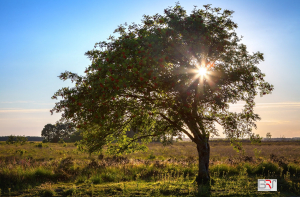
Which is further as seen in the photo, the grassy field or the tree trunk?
the tree trunk

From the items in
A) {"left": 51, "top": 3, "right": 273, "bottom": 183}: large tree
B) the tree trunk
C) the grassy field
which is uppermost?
{"left": 51, "top": 3, "right": 273, "bottom": 183}: large tree

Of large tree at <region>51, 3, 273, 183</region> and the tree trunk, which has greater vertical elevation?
large tree at <region>51, 3, 273, 183</region>

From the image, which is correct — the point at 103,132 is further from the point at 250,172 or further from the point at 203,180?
the point at 250,172

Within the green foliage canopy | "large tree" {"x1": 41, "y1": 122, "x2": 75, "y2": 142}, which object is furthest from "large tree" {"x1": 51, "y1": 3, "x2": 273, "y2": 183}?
"large tree" {"x1": 41, "y1": 122, "x2": 75, "y2": 142}

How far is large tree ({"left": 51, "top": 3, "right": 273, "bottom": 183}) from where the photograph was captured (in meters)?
10.7

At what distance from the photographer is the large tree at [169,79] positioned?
10.7 meters

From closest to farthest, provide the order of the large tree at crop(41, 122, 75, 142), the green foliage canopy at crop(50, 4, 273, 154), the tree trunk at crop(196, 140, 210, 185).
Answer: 1. the green foliage canopy at crop(50, 4, 273, 154)
2. the tree trunk at crop(196, 140, 210, 185)
3. the large tree at crop(41, 122, 75, 142)

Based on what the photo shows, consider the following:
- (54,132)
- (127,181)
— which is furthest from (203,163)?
(54,132)

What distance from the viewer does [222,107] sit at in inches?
469

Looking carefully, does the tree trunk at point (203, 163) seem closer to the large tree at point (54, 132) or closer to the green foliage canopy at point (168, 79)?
the green foliage canopy at point (168, 79)

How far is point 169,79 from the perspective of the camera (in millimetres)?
11820

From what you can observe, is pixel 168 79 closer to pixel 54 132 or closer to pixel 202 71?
pixel 202 71

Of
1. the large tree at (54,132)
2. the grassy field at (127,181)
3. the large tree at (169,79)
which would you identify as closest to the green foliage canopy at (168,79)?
the large tree at (169,79)

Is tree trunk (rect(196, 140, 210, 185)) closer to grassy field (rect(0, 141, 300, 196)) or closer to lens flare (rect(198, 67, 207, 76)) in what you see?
grassy field (rect(0, 141, 300, 196))
